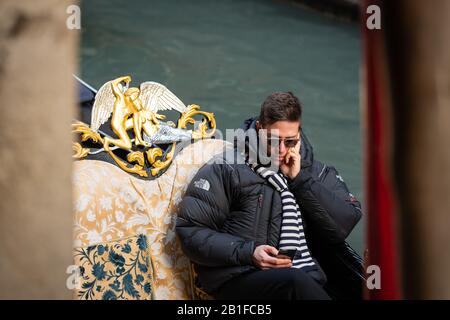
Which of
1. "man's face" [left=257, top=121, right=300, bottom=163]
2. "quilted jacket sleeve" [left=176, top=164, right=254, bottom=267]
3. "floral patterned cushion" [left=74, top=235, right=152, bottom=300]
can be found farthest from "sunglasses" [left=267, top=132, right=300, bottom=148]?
"floral patterned cushion" [left=74, top=235, right=152, bottom=300]

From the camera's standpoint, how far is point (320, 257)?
2064mm

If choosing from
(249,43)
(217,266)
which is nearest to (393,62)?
(217,266)

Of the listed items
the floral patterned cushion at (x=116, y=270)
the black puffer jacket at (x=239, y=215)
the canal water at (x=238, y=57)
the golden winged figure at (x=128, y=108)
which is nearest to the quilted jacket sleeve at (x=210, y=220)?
the black puffer jacket at (x=239, y=215)

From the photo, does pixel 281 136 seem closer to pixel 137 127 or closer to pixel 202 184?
pixel 202 184

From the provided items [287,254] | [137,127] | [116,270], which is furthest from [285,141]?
[116,270]

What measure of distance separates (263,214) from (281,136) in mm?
197

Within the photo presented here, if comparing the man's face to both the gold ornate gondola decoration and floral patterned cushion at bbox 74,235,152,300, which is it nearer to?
the gold ornate gondola decoration

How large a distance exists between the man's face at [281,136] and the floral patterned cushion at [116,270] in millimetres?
396

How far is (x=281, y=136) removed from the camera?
6.45 ft

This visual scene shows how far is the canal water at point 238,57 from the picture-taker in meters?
4.88

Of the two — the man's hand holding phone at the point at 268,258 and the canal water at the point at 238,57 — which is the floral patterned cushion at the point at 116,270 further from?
the canal water at the point at 238,57

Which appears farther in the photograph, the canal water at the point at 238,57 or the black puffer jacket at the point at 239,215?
the canal water at the point at 238,57
